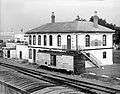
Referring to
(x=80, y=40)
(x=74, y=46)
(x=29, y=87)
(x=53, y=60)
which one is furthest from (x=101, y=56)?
(x=29, y=87)

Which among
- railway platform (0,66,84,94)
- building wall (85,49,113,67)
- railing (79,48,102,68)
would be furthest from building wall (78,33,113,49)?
railway platform (0,66,84,94)

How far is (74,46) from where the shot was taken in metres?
35.8

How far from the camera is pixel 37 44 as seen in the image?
43062mm

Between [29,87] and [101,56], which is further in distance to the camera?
[101,56]

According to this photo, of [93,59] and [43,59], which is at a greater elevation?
[93,59]

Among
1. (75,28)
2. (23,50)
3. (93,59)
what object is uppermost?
(75,28)

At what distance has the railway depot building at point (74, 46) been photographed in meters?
32.9

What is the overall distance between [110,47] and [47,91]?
3042cm

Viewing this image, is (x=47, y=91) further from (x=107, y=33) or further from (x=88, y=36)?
(x=107, y=33)

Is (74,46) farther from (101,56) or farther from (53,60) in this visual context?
(101,56)

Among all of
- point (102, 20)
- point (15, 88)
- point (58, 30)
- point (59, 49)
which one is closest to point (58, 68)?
point (59, 49)

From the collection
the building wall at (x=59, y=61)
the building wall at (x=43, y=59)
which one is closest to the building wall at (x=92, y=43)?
the building wall at (x=43, y=59)

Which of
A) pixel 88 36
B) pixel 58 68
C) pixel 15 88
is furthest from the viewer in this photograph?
pixel 88 36

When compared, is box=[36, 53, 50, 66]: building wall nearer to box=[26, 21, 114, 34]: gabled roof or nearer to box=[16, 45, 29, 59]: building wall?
box=[26, 21, 114, 34]: gabled roof
